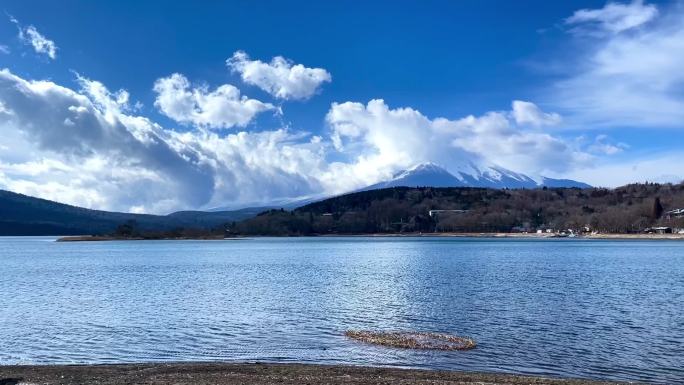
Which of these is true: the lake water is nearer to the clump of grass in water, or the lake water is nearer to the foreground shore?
the clump of grass in water

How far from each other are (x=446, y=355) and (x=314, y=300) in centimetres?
2260

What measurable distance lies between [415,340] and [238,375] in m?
11.4

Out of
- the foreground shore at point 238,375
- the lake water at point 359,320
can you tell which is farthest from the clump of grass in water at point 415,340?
the foreground shore at point 238,375

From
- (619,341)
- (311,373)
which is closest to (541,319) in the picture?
(619,341)

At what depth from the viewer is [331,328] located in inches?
1432

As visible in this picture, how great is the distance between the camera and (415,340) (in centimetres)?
3153

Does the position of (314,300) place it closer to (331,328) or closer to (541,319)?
(331,328)

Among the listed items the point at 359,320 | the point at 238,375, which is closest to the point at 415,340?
the point at 359,320

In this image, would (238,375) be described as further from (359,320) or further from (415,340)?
(359,320)

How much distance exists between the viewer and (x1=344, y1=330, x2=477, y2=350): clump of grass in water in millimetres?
30141

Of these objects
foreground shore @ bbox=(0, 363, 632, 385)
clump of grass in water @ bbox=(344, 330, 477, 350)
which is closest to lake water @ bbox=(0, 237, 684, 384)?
clump of grass in water @ bbox=(344, 330, 477, 350)

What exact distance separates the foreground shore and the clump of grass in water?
573 cm

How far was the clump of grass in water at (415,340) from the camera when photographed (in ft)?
98.9

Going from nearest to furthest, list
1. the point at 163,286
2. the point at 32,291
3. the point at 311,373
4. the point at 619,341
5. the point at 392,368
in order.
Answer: the point at 311,373
the point at 392,368
the point at 619,341
the point at 32,291
the point at 163,286
